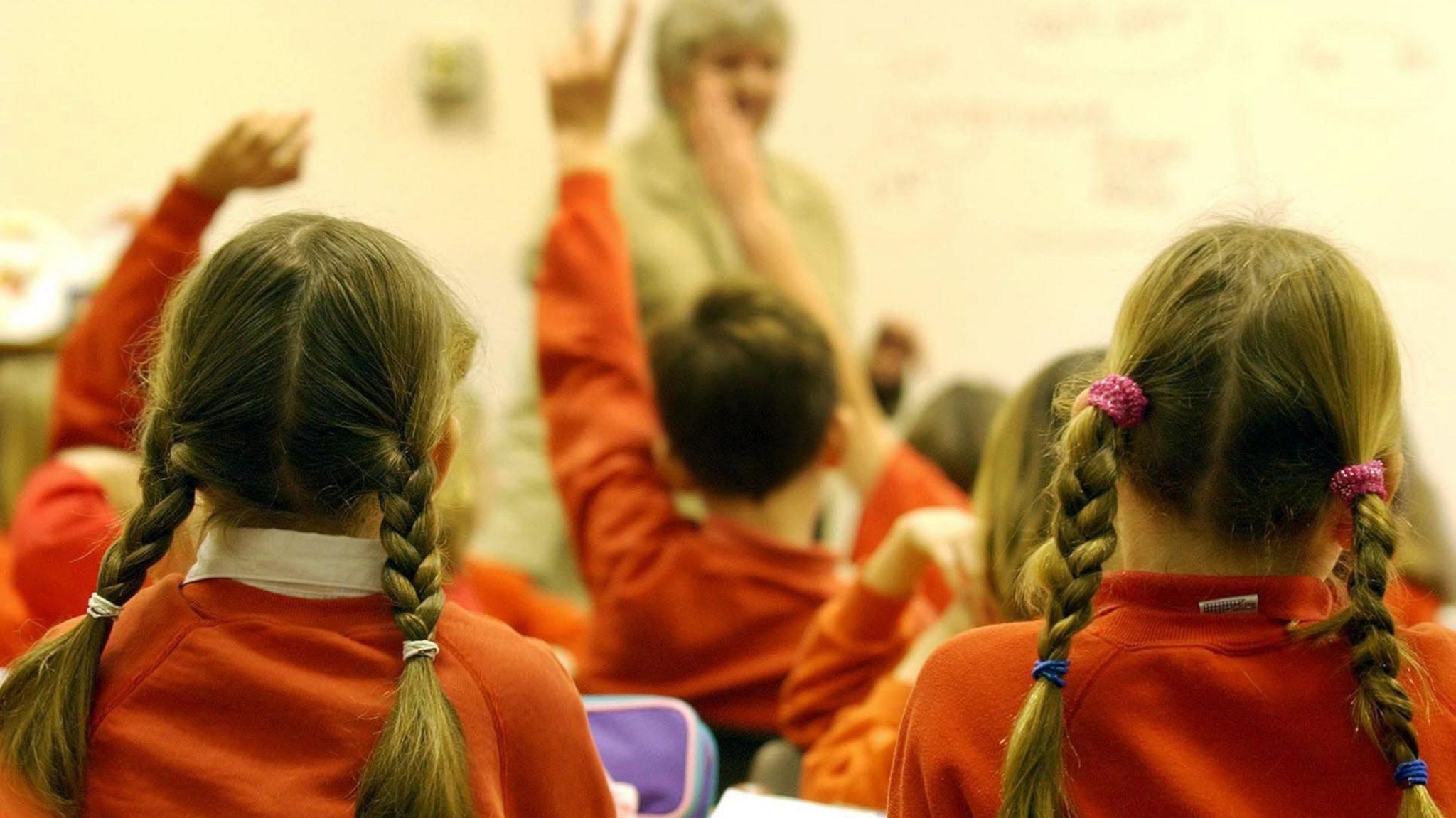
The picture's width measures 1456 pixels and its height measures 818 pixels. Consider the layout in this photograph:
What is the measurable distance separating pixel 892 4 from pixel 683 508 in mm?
1142

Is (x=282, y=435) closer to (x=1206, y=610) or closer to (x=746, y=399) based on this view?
(x=1206, y=610)

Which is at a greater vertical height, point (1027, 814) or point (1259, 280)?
point (1259, 280)

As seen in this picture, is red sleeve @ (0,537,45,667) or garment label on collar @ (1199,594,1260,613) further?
red sleeve @ (0,537,45,667)

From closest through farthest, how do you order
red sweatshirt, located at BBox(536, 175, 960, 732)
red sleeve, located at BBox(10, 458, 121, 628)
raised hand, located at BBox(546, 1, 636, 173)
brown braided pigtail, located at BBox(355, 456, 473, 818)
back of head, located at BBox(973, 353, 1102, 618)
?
1. brown braided pigtail, located at BBox(355, 456, 473, 818)
2. back of head, located at BBox(973, 353, 1102, 618)
3. red sleeve, located at BBox(10, 458, 121, 628)
4. red sweatshirt, located at BBox(536, 175, 960, 732)
5. raised hand, located at BBox(546, 1, 636, 173)

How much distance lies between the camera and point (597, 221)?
1.69m

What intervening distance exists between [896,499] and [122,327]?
0.87 meters

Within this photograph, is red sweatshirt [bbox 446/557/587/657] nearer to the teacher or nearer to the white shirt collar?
the teacher

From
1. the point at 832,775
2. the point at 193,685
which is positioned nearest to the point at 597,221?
the point at 832,775

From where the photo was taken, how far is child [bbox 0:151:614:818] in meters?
0.86

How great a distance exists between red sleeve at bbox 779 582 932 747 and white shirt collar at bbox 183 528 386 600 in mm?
573

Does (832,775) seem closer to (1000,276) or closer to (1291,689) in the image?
(1291,689)

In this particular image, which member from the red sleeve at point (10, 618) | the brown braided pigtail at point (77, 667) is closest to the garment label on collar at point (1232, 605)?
the brown braided pigtail at point (77, 667)

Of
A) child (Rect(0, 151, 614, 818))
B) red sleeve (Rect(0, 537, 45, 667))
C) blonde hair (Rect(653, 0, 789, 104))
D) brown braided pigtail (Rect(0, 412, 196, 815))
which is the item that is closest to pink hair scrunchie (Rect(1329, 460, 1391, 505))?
child (Rect(0, 151, 614, 818))

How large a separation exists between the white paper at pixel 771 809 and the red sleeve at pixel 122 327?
2.68ft
